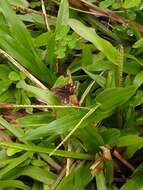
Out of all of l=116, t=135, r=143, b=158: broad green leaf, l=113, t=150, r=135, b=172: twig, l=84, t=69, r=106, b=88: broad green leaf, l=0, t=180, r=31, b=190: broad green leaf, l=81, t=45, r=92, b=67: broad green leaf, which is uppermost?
l=81, t=45, r=92, b=67: broad green leaf

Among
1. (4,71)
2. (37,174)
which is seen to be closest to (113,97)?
(37,174)

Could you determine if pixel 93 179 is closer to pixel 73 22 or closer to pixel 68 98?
pixel 68 98

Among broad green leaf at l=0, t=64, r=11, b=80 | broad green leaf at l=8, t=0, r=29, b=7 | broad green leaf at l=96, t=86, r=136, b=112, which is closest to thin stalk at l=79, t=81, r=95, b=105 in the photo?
broad green leaf at l=96, t=86, r=136, b=112

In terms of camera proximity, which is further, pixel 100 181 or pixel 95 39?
pixel 95 39

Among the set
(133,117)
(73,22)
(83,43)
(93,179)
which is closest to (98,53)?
(83,43)

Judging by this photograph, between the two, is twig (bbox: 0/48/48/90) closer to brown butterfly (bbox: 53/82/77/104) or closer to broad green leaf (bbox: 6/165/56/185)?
brown butterfly (bbox: 53/82/77/104)

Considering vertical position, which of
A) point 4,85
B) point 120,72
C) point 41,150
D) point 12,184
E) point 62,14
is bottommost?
point 12,184

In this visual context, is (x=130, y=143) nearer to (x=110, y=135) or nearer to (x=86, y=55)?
(x=110, y=135)

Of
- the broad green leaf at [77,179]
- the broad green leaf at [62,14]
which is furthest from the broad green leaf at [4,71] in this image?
the broad green leaf at [77,179]
